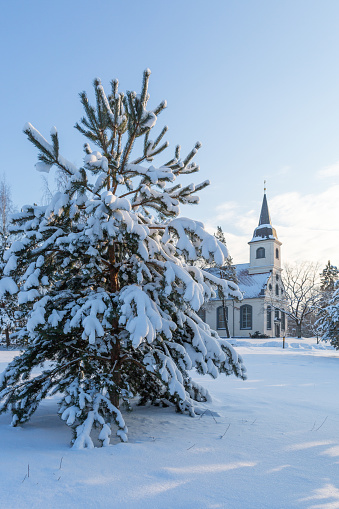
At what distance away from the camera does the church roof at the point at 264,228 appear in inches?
1779

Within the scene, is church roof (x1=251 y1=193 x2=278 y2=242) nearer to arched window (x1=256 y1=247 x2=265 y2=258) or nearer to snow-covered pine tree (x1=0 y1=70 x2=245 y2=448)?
arched window (x1=256 y1=247 x2=265 y2=258)

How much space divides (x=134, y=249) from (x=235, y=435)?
2908mm

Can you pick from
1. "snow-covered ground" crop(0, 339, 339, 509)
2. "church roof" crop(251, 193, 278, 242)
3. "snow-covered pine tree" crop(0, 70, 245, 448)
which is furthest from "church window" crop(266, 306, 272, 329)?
"snow-covered pine tree" crop(0, 70, 245, 448)

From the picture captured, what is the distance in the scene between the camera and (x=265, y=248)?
45.2 m

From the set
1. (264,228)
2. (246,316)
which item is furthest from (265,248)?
(246,316)

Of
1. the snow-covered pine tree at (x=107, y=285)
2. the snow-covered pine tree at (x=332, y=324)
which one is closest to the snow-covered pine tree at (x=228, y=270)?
the snow-covered pine tree at (x=332, y=324)

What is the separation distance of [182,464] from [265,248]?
43.3 metres

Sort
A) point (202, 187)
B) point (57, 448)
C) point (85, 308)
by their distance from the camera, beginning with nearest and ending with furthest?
point (57, 448)
point (85, 308)
point (202, 187)

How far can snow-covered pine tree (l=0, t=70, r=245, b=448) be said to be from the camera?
433cm

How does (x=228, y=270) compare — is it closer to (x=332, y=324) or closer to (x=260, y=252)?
(x=260, y=252)

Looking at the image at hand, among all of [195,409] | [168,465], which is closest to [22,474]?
[168,465]

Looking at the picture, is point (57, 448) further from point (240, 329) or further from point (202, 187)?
point (240, 329)

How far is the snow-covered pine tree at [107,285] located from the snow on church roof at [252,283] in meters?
38.3

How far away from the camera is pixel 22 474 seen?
319 centimetres
